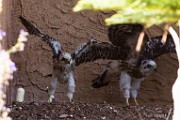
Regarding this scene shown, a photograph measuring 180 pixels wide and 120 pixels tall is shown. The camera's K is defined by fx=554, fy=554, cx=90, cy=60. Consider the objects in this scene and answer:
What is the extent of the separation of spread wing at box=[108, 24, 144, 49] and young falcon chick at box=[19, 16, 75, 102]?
0.61 meters

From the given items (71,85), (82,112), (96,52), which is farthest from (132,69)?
(82,112)

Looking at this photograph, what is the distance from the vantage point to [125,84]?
705 cm

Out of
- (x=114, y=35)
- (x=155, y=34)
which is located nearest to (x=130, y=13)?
(x=114, y=35)

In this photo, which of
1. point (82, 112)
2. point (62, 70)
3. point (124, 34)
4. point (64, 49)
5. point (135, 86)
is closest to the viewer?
point (82, 112)

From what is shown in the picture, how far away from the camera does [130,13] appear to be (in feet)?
9.09

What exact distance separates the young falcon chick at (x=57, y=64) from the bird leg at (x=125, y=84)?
0.63 meters

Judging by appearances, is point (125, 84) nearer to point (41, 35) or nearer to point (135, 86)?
point (135, 86)

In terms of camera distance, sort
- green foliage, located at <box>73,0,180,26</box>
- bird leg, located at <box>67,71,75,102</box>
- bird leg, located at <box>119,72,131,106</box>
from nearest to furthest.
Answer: green foliage, located at <box>73,0,180,26</box> < bird leg, located at <box>67,71,75,102</box> < bird leg, located at <box>119,72,131,106</box>

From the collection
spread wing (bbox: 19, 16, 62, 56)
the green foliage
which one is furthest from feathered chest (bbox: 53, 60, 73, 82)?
the green foliage

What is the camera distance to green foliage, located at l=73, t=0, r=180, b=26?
2766mm

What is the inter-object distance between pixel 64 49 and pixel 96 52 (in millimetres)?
652

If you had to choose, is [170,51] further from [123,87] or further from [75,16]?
[75,16]

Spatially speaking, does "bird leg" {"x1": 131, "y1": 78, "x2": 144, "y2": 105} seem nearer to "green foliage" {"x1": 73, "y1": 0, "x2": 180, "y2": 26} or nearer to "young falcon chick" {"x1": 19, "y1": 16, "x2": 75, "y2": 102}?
"young falcon chick" {"x1": 19, "y1": 16, "x2": 75, "y2": 102}

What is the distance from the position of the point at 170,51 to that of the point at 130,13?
4.30m
